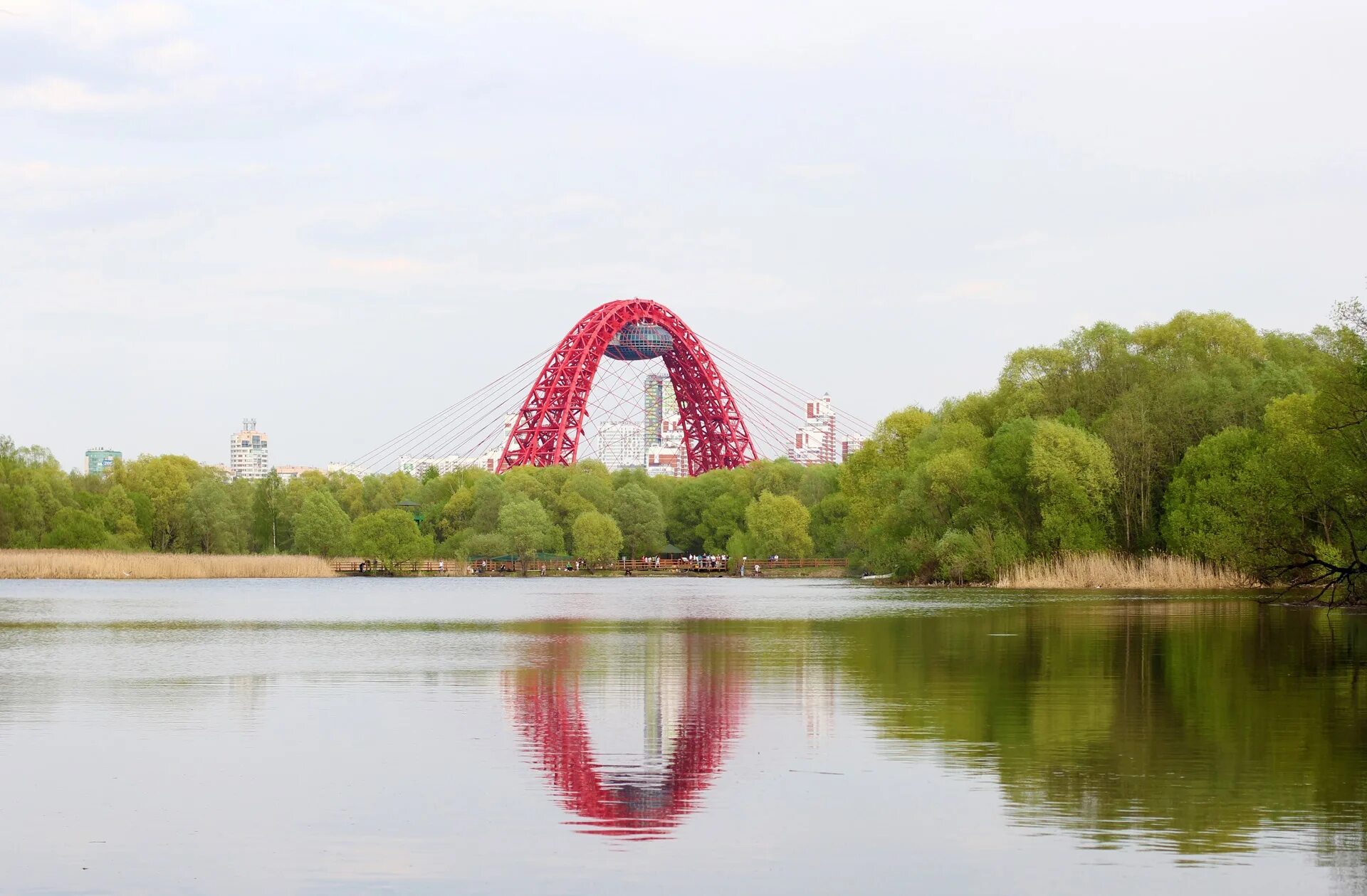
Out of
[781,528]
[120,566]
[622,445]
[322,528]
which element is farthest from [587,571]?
[622,445]

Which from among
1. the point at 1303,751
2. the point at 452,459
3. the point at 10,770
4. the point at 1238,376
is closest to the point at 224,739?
the point at 10,770

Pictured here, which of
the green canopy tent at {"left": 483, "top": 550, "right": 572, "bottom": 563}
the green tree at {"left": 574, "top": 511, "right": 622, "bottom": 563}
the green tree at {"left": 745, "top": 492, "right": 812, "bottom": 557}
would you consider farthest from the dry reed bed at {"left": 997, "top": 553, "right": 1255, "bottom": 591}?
the green canopy tent at {"left": 483, "top": 550, "right": 572, "bottom": 563}

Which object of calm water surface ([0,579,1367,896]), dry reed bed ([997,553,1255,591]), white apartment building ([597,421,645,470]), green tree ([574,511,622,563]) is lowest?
calm water surface ([0,579,1367,896])

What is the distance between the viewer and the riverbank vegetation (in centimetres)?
4012

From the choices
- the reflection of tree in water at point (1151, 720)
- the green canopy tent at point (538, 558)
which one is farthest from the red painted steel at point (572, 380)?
the reflection of tree in water at point (1151, 720)

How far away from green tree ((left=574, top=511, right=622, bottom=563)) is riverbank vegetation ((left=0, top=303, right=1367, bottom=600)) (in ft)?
0.45

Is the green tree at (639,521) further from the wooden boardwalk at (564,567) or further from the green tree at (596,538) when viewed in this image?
the green tree at (596,538)

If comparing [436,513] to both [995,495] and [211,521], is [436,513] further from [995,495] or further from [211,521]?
[995,495]

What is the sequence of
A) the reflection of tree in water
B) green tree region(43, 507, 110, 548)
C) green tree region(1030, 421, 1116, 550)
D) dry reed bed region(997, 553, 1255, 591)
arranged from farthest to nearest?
green tree region(43, 507, 110, 548)
green tree region(1030, 421, 1116, 550)
dry reed bed region(997, 553, 1255, 591)
the reflection of tree in water

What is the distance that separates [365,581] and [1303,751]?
65691 mm

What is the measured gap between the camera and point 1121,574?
5062 centimetres

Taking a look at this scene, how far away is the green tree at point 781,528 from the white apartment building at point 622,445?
2625 cm

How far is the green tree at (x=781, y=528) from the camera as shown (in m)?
85.6

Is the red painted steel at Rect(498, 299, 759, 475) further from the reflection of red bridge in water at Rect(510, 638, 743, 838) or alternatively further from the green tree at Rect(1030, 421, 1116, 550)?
the reflection of red bridge in water at Rect(510, 638, 743, 838)
